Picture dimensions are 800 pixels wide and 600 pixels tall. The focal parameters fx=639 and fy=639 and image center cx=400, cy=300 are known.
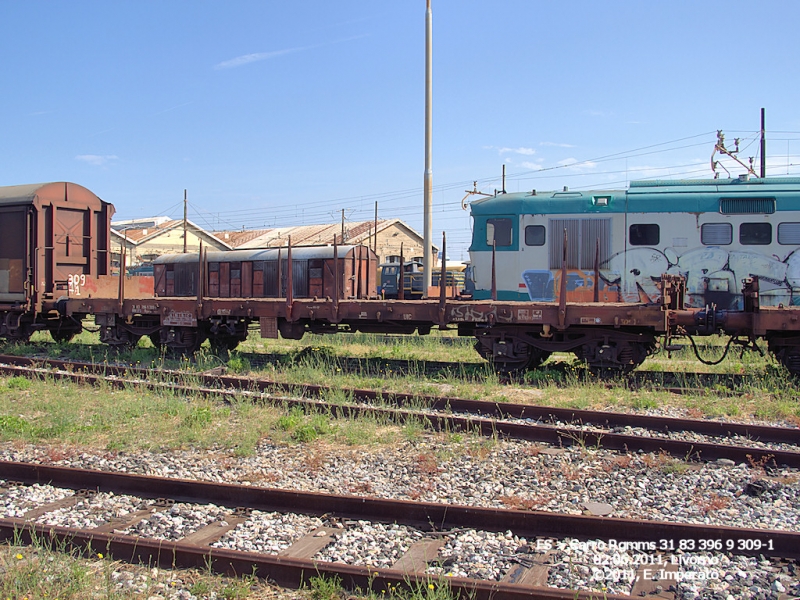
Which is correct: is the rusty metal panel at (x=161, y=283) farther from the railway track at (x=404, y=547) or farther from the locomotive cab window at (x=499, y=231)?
the railway track at (x=404, y=547)

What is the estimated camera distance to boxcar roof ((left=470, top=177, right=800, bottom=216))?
13.1 meters

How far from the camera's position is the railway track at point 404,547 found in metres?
3.81

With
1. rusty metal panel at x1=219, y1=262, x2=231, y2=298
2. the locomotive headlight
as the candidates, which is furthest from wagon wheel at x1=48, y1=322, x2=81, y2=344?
the locomotive headlight

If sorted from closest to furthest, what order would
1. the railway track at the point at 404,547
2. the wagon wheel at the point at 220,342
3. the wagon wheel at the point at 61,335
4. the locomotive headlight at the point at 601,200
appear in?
the railway track at the point at 404,547 → the wagon wheel at the point at 220,342 → the locomotive headlight at the point at 601,200 → the wagon wheel at the point at 61,335

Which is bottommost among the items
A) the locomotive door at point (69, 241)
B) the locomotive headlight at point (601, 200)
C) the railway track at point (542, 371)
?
the railway track at point (542, 371)

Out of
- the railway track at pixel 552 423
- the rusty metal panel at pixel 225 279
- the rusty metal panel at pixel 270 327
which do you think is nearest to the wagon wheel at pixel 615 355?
the railway track at pixel 552 423

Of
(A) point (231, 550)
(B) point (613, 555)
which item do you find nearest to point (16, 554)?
(A) point (231, 550)

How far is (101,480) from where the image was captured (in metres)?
5.50

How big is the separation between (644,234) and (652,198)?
78cm

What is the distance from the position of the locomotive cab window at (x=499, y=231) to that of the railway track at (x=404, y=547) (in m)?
9.99

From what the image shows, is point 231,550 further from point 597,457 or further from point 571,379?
point 571,379

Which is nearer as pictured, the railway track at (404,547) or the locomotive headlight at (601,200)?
the railway track at (404,547)

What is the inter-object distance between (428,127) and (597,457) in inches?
579

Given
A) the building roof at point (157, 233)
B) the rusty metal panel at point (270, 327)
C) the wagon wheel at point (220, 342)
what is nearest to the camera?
the rusty metal panel at point (270, 327)
